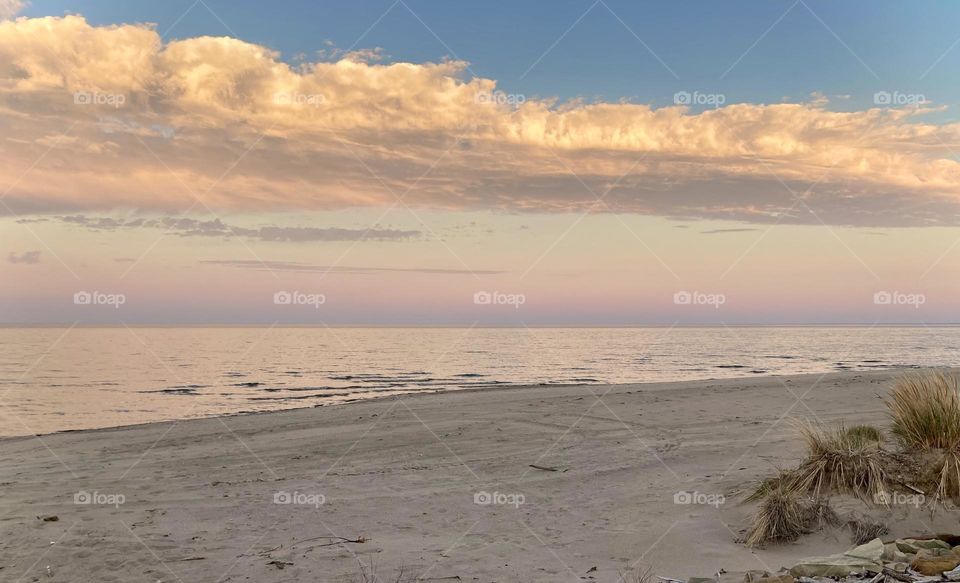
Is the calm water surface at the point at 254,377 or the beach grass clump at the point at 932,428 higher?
the calm water surface at the point at 254,377

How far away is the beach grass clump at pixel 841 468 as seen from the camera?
23.6ft

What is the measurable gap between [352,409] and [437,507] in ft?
33.5

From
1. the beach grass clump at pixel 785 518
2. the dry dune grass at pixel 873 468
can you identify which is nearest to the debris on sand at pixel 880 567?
the beach grass clump at pixel 785 518

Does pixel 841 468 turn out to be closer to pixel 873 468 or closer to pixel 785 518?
pixel 873 468

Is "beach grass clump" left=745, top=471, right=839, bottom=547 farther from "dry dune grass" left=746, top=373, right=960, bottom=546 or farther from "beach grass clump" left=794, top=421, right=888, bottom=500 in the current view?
"beach grass clump" left=794, top=421, right=888, bottom=500

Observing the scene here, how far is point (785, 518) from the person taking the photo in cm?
667

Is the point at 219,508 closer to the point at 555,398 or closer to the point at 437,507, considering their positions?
the point at 437,507

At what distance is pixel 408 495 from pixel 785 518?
501 cm

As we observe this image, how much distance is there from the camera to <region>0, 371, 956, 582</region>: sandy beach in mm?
6738

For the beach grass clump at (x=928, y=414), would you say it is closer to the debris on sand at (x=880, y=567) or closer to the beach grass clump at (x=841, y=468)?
the beach grass clump at (x=841, y=468)

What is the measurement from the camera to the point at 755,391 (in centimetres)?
2020

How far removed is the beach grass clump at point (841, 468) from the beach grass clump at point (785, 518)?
0.39m

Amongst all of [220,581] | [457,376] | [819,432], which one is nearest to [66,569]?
[220,581]

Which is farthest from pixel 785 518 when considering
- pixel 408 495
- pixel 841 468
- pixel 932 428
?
pixel 408 495
